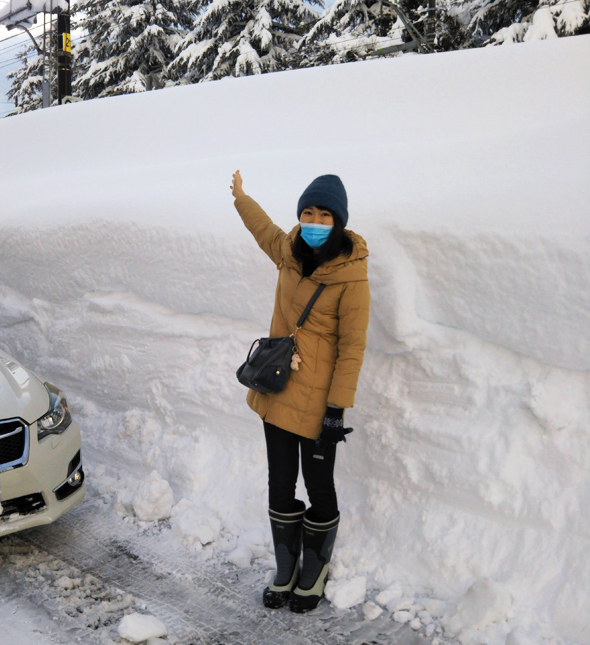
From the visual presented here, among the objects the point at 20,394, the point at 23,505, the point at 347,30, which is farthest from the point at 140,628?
the point at 347,30

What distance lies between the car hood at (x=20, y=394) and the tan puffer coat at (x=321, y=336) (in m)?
1.27

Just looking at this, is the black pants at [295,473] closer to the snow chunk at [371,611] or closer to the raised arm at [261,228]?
the snow chunk at [371,611]

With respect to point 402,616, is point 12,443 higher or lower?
higher

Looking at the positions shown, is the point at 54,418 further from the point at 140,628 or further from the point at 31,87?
the point at 31,87

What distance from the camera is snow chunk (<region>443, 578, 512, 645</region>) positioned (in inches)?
102

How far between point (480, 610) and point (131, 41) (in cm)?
2345

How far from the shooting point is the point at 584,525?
2.70 m

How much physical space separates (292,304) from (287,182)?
2088mm

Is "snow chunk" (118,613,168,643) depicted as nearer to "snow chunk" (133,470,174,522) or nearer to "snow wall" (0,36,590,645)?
"snow wall" (0,36,590,645)

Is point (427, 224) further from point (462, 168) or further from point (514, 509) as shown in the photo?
point (514, 509)

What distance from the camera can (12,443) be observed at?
3033 millimetres

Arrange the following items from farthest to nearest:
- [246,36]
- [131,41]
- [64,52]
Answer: [131,41] < [246,36] < [64,52]

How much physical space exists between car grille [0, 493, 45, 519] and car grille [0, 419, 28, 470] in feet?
0.59

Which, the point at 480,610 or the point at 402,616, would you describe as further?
the point at 402,616
